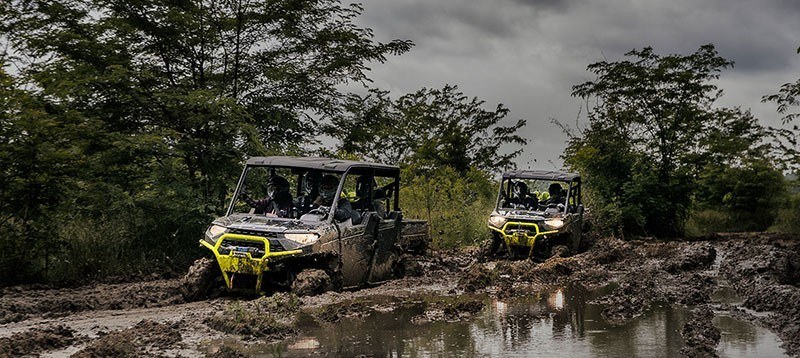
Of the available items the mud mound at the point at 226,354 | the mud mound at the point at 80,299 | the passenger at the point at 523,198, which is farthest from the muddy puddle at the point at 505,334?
the passenger at the point at 523,198

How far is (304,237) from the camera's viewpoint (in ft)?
40.2

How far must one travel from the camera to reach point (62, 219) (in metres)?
15.1

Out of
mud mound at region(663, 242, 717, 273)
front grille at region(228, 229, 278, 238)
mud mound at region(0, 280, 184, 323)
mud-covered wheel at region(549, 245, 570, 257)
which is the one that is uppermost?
front grille at region(228, 229, 278, 238)

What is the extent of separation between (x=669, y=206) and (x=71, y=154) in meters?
24.5

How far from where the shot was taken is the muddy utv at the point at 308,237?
39.5ft

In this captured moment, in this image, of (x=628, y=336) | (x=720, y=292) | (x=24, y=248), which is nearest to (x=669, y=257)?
(x=720, y=292)

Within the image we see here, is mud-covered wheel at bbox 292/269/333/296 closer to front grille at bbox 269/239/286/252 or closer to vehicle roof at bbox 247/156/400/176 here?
front grille at bbox 269/239/286/252

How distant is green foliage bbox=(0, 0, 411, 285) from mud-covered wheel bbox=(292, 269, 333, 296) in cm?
500

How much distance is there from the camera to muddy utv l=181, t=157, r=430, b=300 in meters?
12.1

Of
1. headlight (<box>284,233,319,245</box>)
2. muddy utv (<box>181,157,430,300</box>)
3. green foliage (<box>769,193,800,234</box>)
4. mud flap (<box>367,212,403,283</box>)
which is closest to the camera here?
muddy utv (<box>181,157,430,300</box>)

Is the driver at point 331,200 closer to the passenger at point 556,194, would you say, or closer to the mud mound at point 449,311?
the mud mound at point 449,311

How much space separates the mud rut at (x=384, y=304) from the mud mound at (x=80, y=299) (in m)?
0.01

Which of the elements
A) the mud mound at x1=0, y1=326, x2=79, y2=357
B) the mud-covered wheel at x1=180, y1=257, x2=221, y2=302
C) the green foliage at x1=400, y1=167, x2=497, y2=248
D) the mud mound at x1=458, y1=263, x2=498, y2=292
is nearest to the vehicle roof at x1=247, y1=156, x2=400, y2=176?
the mud-covered wheel at x1=180, y1=257, x2=221, y2=302

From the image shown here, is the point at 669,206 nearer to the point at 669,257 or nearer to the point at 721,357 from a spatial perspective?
the point at 669,257
